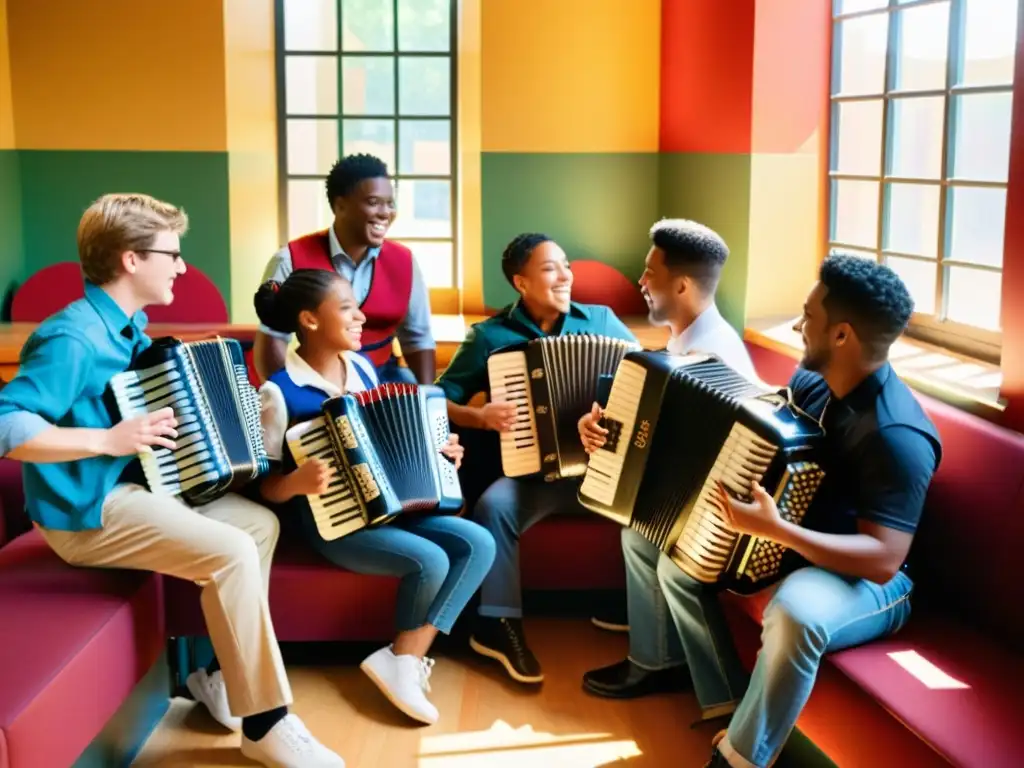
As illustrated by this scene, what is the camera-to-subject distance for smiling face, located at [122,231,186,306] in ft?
9.55

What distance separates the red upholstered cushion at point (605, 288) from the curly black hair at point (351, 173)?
154 cm

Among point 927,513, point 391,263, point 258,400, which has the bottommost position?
point 927,513

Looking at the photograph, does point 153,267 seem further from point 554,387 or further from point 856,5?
point 856,5

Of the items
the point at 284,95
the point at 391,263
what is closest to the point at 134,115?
the point at 284,95

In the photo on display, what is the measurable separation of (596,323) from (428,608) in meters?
0.99

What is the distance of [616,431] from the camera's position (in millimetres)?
2908

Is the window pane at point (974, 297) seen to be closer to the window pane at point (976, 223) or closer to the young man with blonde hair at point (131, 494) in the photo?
the window pane at point (976, 223)

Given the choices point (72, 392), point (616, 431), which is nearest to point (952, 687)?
point (616, 431)

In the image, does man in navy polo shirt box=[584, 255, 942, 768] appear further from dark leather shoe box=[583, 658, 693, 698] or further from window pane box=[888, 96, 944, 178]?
window pane box=[888, 96, 944, 178]

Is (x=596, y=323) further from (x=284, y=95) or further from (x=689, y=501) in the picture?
(x=284, y=95)

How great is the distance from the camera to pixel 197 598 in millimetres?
3143

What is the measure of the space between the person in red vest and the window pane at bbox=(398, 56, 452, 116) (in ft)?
6.07

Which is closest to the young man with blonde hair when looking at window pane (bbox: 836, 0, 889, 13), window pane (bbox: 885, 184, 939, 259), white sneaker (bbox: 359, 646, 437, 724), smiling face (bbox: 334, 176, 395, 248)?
white sneaker (bbox: 359, 646, 437, 724)

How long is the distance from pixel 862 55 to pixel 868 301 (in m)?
1.95
